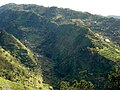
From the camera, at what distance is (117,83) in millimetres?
198750

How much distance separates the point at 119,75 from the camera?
198375 millimetres

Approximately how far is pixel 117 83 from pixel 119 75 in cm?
525
